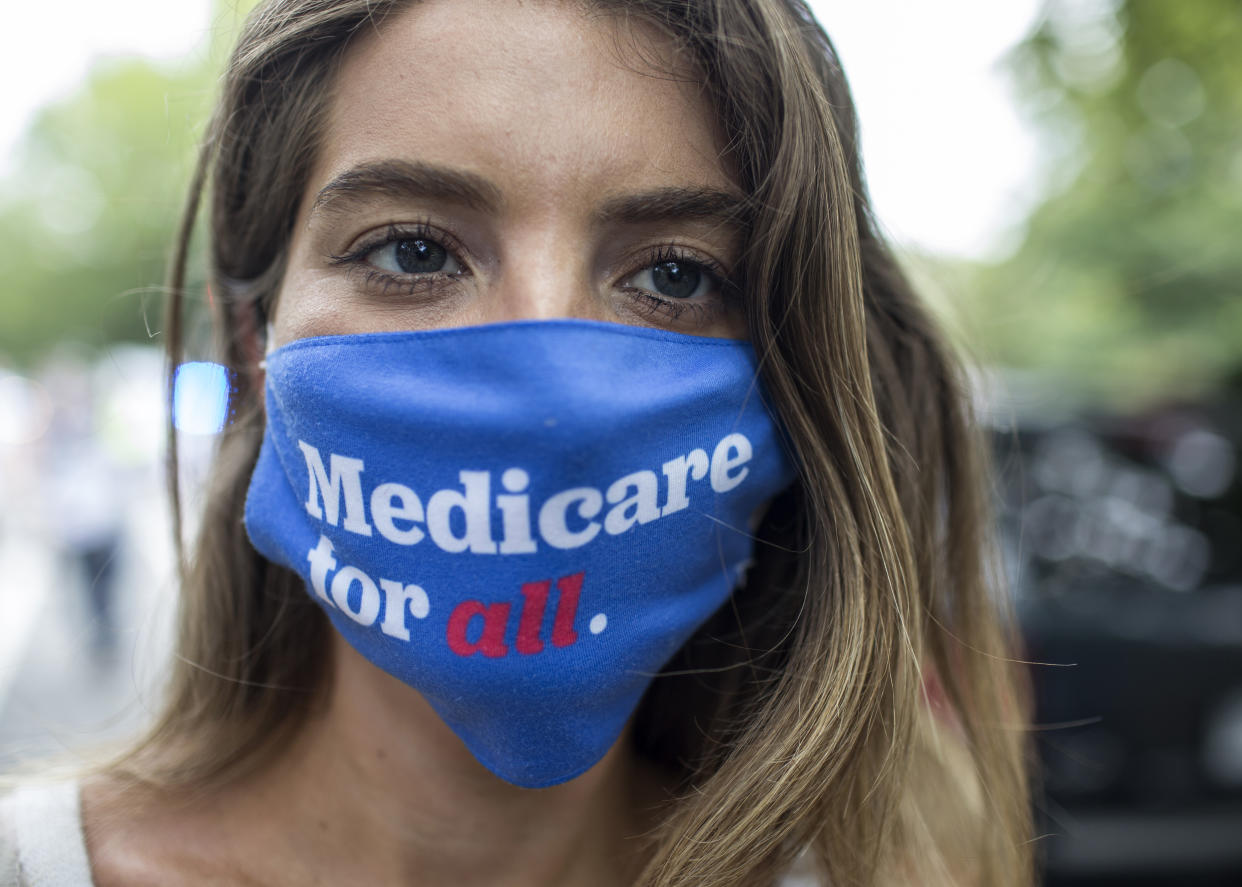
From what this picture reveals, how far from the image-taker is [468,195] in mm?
1271

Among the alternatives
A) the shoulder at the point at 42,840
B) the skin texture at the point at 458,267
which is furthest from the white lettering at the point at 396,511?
the shoulder at the point at 42,840

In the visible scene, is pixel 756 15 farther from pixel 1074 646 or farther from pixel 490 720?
pixel 1074 646

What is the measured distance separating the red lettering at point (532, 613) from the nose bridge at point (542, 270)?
0.36 metres

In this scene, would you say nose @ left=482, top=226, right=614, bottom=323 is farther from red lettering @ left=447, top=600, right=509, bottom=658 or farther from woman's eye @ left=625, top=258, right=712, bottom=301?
red lettering @ left=447, top=600, right=509, bottom=658

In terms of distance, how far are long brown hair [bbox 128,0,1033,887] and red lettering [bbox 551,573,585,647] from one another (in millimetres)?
364

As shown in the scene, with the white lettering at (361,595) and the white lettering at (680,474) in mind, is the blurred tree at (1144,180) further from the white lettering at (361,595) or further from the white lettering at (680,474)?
the white lettering at (361,595)

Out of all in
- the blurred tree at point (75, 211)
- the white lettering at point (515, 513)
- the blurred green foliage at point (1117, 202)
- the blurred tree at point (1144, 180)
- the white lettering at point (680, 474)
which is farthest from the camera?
the blurred tree at point (75, 211)

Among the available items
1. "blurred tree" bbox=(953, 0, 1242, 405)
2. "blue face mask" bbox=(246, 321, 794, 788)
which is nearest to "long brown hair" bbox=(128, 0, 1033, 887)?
"blue face mask" bbox=(246, 321, 794, 788)

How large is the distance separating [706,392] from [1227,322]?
24.3 ft

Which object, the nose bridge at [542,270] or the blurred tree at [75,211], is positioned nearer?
the nose bridge at [542,270]

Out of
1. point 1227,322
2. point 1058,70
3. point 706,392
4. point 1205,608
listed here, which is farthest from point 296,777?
point 1227,322

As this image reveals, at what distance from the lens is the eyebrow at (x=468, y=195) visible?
4.15ft

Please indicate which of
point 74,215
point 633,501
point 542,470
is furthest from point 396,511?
point 74,215

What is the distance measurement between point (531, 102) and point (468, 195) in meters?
0.15
